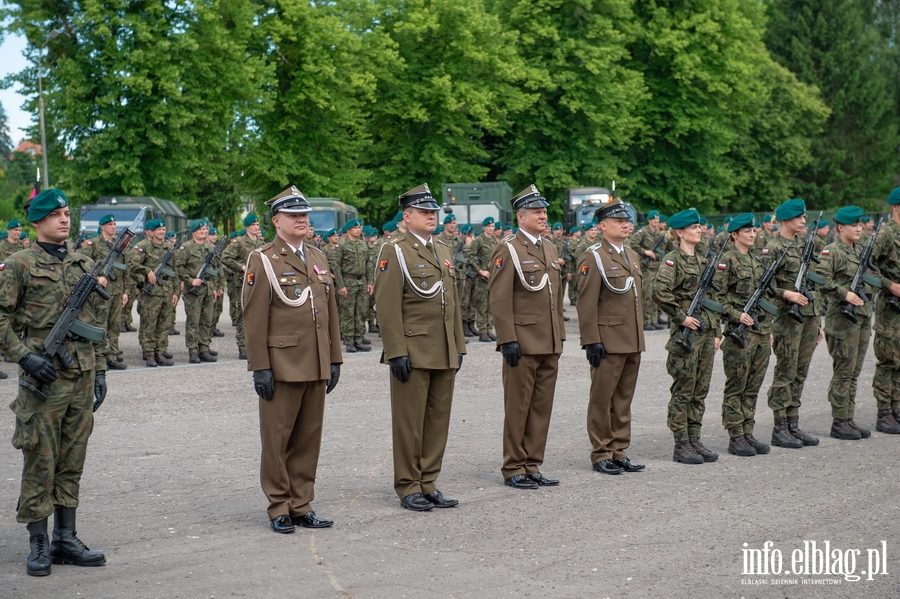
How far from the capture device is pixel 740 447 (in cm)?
905

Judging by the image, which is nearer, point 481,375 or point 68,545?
point 68,545

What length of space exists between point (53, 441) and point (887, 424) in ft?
25.0

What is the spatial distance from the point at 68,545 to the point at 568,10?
131 ft

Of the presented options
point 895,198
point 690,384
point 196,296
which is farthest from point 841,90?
point 690,384

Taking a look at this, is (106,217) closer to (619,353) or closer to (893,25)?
(619,353)

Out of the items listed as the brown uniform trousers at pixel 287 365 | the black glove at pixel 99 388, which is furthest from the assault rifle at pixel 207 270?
the black glove at pixel 99 388

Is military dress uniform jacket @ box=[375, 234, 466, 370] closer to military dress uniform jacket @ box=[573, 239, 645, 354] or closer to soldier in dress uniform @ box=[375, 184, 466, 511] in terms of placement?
soldier in dress uniform @ box=[375, 184, 466, 511]

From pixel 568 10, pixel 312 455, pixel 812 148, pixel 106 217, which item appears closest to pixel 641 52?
pixel 568 10

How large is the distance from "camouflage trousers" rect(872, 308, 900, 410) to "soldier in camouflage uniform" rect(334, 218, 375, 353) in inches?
367

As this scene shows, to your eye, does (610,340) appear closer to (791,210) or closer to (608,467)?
(608,467)

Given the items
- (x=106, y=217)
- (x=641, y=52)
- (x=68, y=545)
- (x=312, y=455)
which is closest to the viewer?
(x=68, y=545)

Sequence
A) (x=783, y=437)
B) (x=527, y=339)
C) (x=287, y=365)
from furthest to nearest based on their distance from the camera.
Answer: (x=783, y=437)
(x=527, y=339)
(x=287, y=365)

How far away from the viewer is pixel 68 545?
6219mm

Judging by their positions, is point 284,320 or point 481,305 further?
point 481,305
